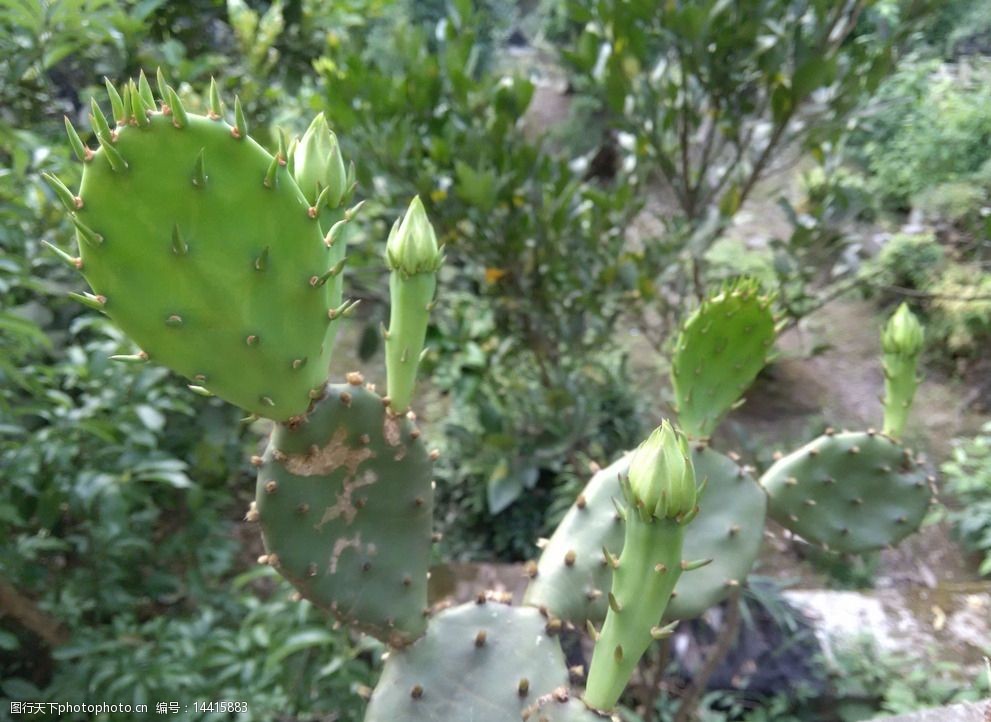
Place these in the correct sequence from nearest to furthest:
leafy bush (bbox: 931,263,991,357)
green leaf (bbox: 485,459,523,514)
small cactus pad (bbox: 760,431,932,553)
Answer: small cactus pad (bbox: 760,431,932,553) < green leaf (bbox: 485,459,523,514) < leafy bush (bbox: 931,263,991,357)

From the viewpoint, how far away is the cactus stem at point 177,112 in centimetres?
49

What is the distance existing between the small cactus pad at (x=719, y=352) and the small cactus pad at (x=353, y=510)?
14.8 inches

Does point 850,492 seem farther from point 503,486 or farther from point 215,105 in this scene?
point 503,486

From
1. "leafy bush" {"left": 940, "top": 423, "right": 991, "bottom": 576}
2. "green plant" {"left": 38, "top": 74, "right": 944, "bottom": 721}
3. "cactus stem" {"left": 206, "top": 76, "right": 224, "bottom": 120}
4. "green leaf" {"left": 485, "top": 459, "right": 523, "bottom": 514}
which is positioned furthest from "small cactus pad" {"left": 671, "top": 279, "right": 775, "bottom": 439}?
"leafy bush" {"left": 940, "top": 423, "right": 991, "bottom": 576}

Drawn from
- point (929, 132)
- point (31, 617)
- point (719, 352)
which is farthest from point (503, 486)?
point (929, 132)

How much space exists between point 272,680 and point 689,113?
6.40 feet

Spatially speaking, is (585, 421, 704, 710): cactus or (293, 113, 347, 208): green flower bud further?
(293, 113, 347, 208): green flower bud

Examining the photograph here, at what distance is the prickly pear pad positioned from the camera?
51 cm

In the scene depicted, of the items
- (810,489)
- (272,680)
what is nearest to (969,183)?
(810,489)

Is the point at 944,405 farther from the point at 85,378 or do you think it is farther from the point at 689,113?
the point at 85,378

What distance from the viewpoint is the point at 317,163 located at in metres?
0.65

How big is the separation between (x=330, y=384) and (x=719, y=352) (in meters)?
0.51

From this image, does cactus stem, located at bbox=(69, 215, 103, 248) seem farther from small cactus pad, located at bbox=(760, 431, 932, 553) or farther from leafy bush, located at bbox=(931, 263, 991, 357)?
leafy bush, located at bbox=(931, 263, 991, 357)

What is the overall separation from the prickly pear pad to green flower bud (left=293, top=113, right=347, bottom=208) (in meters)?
0.08
